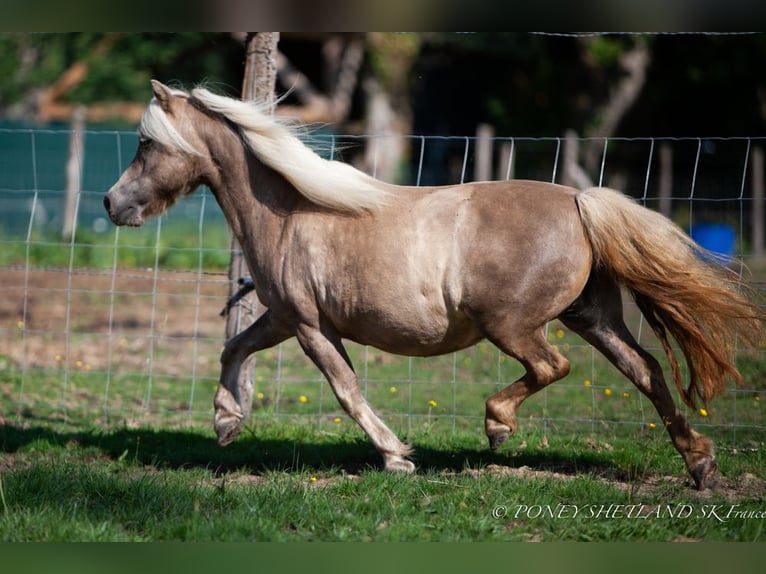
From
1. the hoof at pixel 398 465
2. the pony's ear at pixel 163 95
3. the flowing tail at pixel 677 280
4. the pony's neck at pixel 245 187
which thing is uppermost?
the pony's ear at pixel 163 95

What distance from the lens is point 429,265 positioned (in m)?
5.10

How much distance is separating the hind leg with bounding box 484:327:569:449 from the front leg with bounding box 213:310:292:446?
1.44 m

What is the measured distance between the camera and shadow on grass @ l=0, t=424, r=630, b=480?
18.7 feet

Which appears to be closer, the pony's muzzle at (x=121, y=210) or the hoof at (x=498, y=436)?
the hoof at (x=498, y=436)

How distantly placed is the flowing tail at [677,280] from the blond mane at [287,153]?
1.34m

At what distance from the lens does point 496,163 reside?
20500mm

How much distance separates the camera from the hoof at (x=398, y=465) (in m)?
5.29

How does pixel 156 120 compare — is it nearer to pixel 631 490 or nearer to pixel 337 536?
pixel 337 536

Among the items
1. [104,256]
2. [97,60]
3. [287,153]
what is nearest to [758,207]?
[104,256]

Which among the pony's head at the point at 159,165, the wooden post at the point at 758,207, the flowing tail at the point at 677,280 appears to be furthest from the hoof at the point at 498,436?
the wooden post at the point at 758,207

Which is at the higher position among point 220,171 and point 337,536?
point 220,171

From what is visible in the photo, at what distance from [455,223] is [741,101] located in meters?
15.9

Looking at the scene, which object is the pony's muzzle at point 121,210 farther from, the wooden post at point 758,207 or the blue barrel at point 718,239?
the wooden post at point 758,207

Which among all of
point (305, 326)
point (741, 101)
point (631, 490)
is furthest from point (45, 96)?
point (631, 490)
